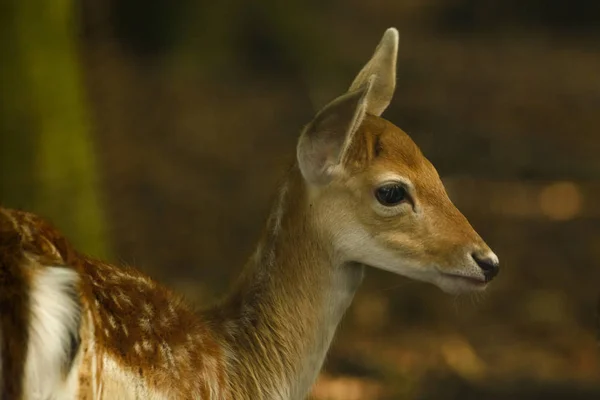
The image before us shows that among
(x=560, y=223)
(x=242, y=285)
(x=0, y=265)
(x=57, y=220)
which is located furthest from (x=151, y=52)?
(x=0, y=265)

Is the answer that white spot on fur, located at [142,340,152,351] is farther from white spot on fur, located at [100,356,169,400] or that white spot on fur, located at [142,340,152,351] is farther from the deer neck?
the deer neck

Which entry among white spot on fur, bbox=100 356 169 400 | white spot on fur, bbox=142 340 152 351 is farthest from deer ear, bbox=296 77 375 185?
white spot on fur, bbox=100 356 169 400

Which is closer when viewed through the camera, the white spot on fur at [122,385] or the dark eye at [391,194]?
the white spot on fur at [122,385]

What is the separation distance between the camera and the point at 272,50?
49.7 feet

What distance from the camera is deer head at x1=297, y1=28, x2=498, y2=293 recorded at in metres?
4.42

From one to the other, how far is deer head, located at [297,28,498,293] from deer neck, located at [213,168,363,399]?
2.9 inches

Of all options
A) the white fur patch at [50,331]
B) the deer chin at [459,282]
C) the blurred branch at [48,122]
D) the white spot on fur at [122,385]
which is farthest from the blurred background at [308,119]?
the white fur patch at [50,331]

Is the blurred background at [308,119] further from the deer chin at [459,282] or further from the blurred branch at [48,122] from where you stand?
the deer chin at [459,282]

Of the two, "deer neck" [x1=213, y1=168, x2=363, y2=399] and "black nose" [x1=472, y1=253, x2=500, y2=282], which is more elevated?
"black nose" [x1=472, y1=253, x2=500, y2=282]

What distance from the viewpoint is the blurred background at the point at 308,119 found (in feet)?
22.2

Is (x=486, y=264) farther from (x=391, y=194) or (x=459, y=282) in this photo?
(x=391, y=194)

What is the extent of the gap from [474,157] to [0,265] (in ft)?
28.2

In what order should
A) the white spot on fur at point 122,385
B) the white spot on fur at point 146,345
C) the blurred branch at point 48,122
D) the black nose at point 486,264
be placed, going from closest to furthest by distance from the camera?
the white spot on fur at point 122,385
the white spot on fur at point 146,345
the black nose at point 486,264
the blurred branch at point 48,122

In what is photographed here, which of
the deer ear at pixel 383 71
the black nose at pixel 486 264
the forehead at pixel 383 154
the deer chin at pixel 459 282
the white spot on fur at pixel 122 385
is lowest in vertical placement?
the white spot on fur at pixel 122 385
